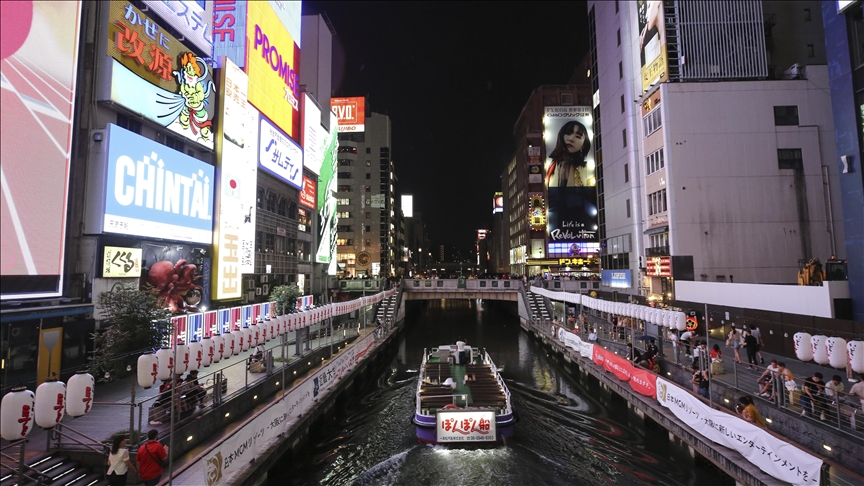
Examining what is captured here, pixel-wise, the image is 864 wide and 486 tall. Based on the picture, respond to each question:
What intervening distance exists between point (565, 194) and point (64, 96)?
7115cm

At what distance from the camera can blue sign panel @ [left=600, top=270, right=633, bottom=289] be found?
45756mm

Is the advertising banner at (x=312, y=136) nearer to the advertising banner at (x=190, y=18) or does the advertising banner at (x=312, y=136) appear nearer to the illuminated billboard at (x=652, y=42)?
the advertising banner at (x=190, y=18)

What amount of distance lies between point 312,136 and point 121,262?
33842mm

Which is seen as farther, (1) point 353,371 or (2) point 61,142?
(1) point 353,371

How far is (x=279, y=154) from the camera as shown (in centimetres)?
4078

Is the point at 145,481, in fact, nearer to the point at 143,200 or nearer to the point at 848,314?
the point at 143,200

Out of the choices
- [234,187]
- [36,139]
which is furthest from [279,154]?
[36,139]

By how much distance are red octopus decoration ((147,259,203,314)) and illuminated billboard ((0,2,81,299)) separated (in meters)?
6.53

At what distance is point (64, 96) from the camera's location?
16.5 metres

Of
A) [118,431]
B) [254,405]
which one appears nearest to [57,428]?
[118,431]

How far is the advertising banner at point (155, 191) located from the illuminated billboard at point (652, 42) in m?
37.5

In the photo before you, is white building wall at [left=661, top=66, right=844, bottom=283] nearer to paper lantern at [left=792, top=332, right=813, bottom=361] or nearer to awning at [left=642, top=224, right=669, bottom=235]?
awning at [left=642, top=224, right=669, bottom=235]

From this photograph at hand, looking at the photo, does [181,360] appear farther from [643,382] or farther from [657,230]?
[657,230]

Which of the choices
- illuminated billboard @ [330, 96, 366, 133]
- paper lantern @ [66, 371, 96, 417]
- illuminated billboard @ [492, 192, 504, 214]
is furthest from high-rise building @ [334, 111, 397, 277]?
paper lantern @ [66, 371, 96, 417]
